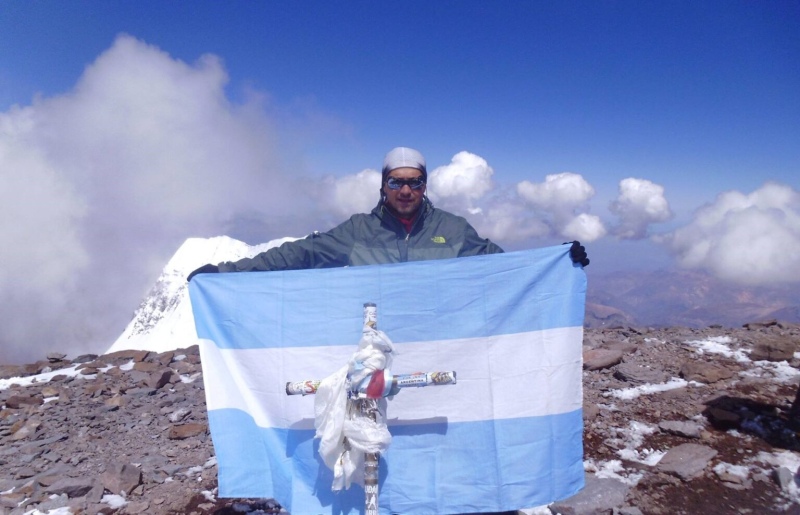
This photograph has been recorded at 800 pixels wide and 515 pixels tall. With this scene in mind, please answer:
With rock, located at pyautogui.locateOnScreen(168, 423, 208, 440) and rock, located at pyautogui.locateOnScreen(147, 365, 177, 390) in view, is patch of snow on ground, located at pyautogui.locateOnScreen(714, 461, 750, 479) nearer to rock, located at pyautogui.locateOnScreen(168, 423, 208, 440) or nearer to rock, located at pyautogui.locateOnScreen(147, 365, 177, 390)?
rock, located at pyautogui.locateOnScreen(168, 423, 208, 440)

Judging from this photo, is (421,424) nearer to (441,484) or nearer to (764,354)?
(441,484)

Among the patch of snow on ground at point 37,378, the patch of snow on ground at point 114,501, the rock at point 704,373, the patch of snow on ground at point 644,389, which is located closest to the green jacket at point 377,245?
the patch of snow on ground at point 114,501

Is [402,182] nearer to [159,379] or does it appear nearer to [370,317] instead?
[370,317]

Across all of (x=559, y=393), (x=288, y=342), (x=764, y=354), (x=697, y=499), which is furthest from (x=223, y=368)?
(x=764, y=354)

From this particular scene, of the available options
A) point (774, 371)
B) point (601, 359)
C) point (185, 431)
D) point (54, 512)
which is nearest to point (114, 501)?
point (54, 512)

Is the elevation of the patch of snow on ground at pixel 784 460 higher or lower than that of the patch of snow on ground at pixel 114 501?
higher

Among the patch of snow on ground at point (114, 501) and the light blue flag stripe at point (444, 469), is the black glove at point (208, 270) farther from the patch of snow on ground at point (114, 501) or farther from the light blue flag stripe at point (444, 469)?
the patch of snow on ground at point (114, 501)
